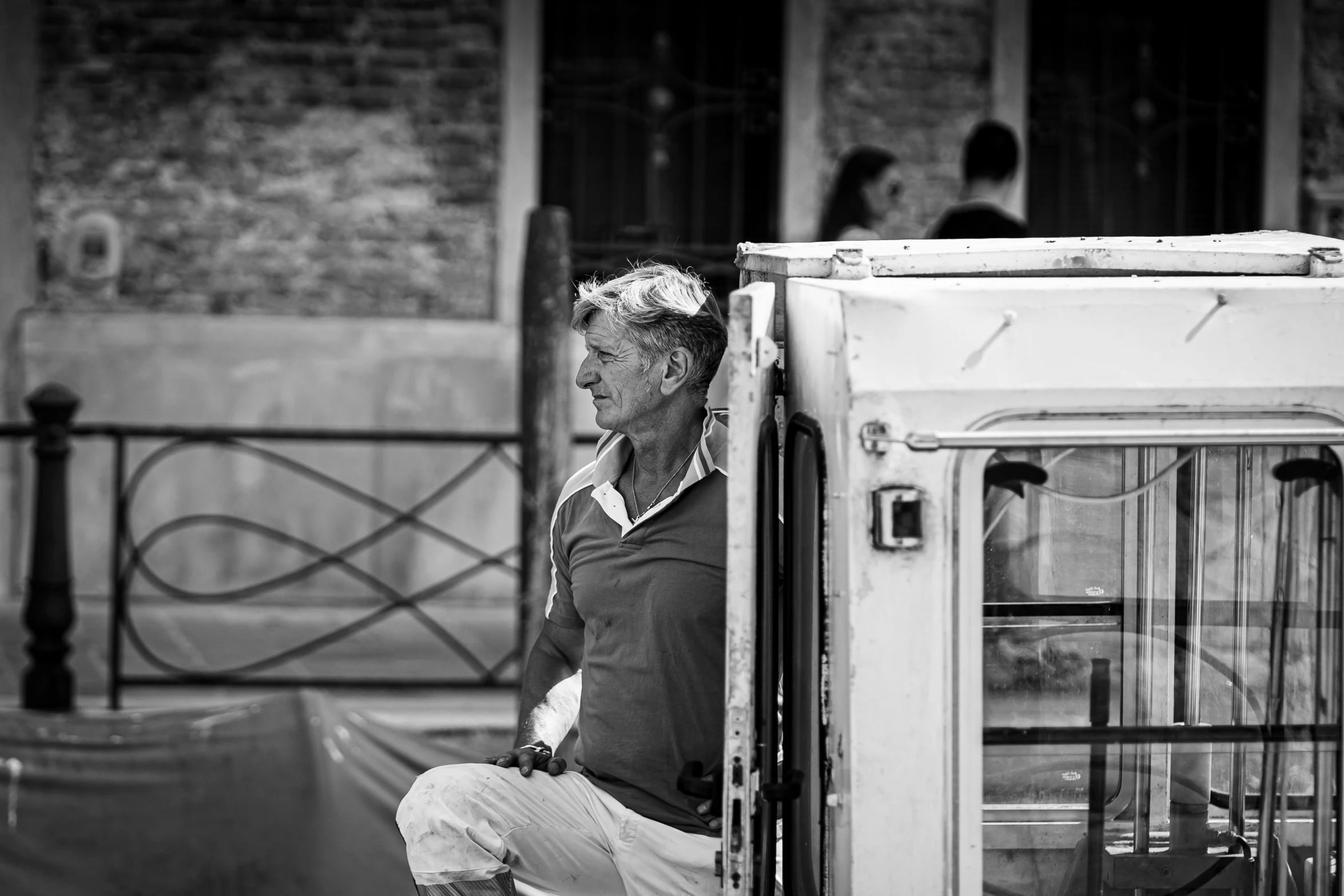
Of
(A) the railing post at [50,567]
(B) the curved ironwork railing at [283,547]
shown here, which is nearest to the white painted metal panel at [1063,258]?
(B) the curved ironwork railing at [283,547]

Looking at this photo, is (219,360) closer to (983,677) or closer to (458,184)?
(458,184)

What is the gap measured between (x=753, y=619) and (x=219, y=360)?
224 inches

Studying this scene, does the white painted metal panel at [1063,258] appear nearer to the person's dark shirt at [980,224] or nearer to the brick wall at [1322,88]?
the person's dark shirt at [980,224]

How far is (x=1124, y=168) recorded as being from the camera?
314 inches

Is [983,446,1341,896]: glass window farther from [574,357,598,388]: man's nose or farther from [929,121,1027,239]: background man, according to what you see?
[929,121,1027,239]: background man

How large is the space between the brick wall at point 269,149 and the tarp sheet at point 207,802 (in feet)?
11.8

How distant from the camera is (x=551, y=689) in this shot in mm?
2963

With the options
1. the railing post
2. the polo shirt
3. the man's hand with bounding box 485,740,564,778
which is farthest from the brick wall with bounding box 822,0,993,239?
the man's hand with bounding box 485,740,564,778

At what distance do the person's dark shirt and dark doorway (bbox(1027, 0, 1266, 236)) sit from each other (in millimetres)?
2665

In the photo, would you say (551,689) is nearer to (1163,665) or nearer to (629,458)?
(629,458)

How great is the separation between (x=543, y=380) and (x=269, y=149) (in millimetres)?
2901

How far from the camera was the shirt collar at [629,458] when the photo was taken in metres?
2.72

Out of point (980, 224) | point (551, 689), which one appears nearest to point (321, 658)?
point (980, 224)

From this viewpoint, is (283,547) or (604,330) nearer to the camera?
(604,330)
